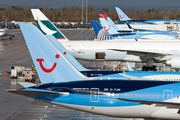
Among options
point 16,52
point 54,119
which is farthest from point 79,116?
point 16,52

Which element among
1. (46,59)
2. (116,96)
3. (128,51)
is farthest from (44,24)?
(116,96)

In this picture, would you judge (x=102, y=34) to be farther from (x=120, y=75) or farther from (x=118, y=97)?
(x=118, y=97)

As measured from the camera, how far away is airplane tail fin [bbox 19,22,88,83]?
21.4 m

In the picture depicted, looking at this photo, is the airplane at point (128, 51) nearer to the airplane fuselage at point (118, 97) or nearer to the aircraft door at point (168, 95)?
the airplane fuselage at point (118, 97)

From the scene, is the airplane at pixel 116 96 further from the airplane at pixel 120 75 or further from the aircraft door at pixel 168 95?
the airplane at pixel 120 75

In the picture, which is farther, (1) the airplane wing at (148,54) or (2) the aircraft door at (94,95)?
(1) the airplane wing at (148,54)

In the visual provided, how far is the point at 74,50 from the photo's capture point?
4594 cm

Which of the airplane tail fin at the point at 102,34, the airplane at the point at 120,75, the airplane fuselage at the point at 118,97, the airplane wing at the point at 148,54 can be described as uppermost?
the airplane tail fin at the point at 102,34

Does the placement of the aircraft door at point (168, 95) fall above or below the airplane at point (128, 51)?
below

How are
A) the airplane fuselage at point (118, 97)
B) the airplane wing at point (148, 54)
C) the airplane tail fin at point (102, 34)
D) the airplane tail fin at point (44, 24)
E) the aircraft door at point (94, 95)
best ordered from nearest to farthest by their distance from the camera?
the airplane fuselage at point (118, 97) → the aircraft door at point (94, 95) → the airplane wing at point (148, 54) → the airplane tail fin at point (44, 24) → the airplane tail fin at point (102, 34)

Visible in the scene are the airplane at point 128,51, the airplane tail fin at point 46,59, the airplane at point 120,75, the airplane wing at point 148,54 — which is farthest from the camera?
the airplane at point 128,51

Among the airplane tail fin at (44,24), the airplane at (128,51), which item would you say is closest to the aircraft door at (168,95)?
the airplane at (128,51)

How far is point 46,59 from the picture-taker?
21.6 m

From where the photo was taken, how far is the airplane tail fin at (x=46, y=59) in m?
21.4
